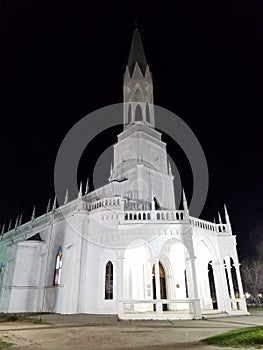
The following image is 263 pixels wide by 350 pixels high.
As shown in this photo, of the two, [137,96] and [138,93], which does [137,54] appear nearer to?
[138,93]

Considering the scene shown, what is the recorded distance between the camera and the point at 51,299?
84.1ft

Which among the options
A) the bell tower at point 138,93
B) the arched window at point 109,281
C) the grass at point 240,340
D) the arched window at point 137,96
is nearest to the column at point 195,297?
the arched window at point 109,281

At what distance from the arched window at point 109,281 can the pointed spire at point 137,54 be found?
32.9 metres

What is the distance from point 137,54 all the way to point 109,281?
40314 mm

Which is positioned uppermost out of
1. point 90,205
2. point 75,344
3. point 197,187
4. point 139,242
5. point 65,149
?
point 65,149

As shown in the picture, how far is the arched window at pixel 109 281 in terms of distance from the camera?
21969mm

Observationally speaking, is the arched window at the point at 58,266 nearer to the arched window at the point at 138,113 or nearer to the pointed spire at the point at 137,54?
the arched window at the point at 138,113

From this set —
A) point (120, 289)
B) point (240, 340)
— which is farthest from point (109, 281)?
point (240, 340)

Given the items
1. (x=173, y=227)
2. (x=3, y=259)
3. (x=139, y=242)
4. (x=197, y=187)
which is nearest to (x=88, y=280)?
(x=139, y=242)

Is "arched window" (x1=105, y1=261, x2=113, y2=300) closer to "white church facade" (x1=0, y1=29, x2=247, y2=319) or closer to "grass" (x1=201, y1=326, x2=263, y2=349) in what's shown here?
"white church facade" (x1=0, y1=29, x2=247, y2=319)

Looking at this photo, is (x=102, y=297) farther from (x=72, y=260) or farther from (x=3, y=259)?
(x=3, y=259)

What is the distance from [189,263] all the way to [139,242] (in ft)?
13.2

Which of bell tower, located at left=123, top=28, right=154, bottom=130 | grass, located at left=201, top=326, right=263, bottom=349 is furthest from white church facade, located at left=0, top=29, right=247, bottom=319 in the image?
grass, located at left=201, top=326, right=263, bottom=349

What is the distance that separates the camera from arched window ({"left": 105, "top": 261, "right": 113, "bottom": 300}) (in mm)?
21969
